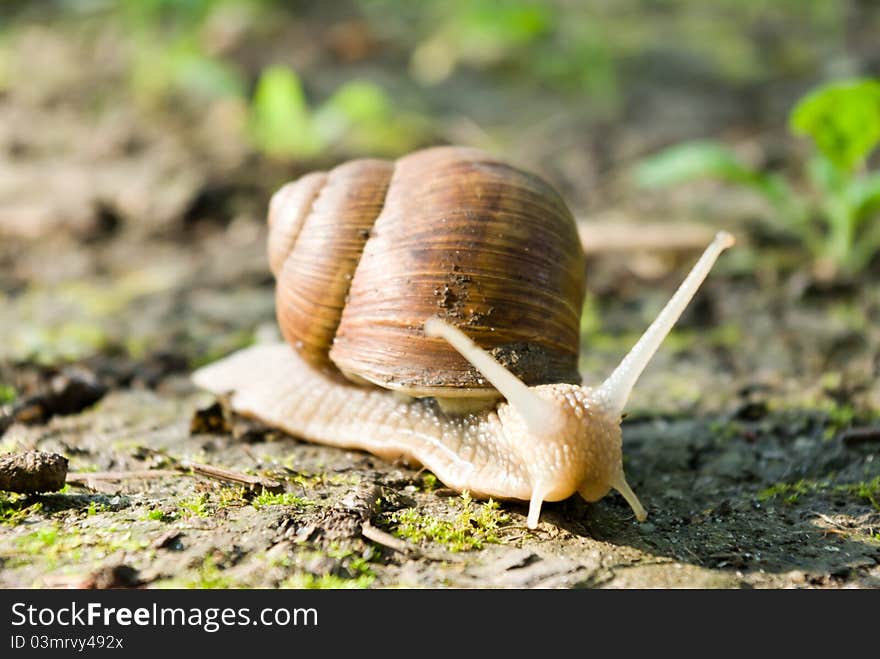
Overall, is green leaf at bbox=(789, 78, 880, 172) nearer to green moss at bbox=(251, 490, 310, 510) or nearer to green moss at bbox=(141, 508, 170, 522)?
green moss at bbox=(251, 490, 310, 510)

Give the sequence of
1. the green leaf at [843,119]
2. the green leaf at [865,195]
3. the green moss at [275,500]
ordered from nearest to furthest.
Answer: the green moss at [275,500], the green leaf at [843,119], the green leaf at [865,195]

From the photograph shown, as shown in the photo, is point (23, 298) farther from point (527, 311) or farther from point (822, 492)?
point (822, 492)

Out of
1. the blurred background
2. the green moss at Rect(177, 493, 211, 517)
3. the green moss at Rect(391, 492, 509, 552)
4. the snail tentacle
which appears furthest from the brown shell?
the blurred background

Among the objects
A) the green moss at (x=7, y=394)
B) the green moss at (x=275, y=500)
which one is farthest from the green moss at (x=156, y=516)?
the green moss at (x=7, y=394)

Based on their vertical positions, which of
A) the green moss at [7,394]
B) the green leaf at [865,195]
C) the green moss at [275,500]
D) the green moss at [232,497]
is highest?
the green leaf at [865,195]

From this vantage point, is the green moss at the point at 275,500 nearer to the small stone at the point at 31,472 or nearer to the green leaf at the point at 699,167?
the small stone at the point at 31,472

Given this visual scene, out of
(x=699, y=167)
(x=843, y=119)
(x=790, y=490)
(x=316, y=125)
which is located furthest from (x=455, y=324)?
(x=316, y=125)

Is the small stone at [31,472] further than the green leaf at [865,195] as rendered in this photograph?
No

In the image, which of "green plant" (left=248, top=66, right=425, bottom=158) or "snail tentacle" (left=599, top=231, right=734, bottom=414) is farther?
"green plant" (left=248, top=66, right=425, bottom=158)
